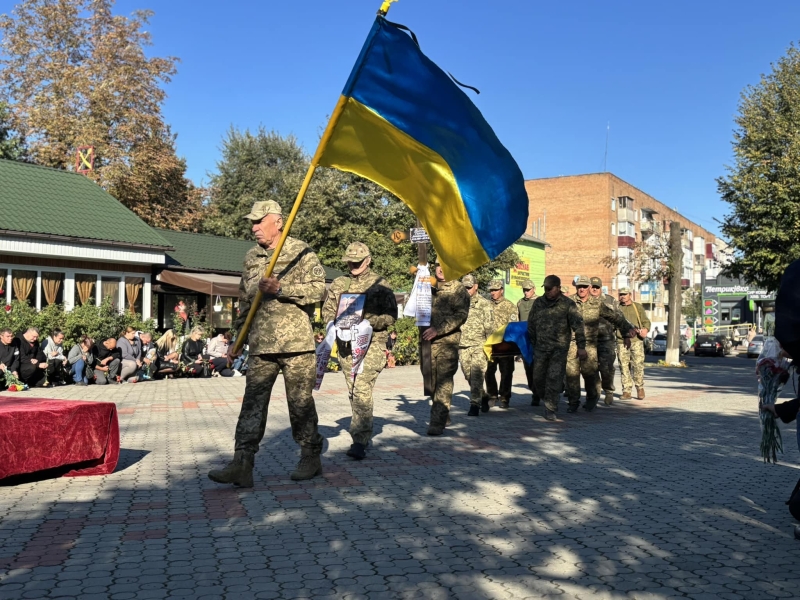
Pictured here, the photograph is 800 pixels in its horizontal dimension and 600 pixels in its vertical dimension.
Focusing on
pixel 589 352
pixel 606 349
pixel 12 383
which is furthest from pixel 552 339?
pixel 12 383

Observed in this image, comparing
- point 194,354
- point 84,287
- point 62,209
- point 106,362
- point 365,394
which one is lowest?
point 106,362

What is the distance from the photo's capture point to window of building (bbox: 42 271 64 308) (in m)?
23.2

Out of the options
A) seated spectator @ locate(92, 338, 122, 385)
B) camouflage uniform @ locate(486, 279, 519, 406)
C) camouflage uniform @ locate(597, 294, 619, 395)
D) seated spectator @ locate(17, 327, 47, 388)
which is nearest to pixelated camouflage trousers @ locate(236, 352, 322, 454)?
camouflage uniform @ locate(486, 279, 519, 406)

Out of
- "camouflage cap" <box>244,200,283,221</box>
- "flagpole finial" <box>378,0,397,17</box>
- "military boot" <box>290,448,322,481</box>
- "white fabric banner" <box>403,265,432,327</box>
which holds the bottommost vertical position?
"military boot" <box>290,448,322,481</box>

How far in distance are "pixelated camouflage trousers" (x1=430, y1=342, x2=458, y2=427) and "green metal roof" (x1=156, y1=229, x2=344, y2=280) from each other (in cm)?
1941

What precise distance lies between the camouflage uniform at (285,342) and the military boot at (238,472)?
0.06 metres

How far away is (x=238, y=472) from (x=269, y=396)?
648mm

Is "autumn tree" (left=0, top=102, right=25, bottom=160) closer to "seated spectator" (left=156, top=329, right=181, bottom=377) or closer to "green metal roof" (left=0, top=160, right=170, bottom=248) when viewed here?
"green metal roof" (left=0, top=160, right=170, bottom=248)

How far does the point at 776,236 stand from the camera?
2469 cm

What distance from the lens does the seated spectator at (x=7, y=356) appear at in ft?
53.5

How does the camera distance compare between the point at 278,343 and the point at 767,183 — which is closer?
the point at 278,343

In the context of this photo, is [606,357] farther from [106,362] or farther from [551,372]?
[106,362]

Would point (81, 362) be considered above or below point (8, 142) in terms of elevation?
below

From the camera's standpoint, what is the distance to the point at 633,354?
51.2 ft
